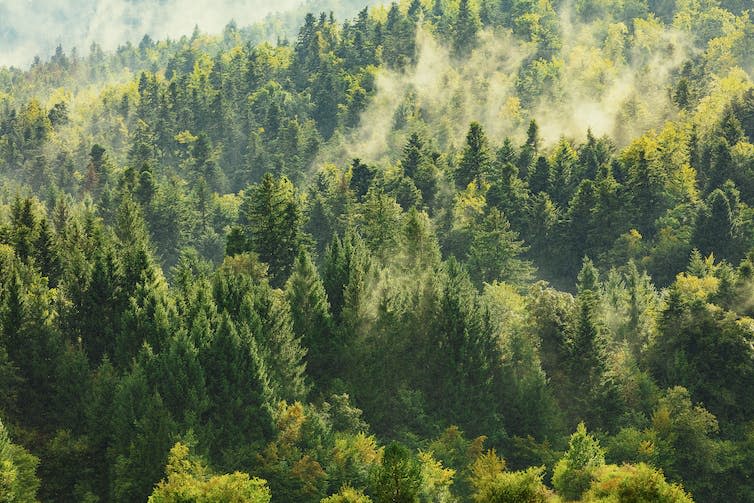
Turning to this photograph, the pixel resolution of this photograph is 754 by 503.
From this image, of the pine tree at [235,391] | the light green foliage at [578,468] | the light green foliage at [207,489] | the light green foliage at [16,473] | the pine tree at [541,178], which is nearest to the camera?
the light green foliage at [207,489]

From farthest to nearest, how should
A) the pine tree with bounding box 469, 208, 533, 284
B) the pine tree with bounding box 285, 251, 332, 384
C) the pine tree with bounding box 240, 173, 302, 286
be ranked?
1. the pine tree with bounding box 469, 208, 533, 284
2. the pine tree with bounding box 240, 173, 302, 286
3. the pine tree with bounding box 285, 251, 332, 384

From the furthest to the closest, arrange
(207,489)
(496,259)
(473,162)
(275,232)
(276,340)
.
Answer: (473,162) → (496,259) → (275,232) → (276,340) → (207,489)

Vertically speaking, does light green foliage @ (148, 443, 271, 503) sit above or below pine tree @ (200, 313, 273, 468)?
below

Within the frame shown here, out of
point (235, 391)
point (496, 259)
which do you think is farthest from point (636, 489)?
point (496, 259)

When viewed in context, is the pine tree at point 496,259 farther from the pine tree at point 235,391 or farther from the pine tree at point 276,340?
the pine tree at point 235,391

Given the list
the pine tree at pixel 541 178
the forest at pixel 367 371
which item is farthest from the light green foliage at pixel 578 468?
the pine tree at pixel 541 178

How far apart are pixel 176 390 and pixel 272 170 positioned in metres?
126

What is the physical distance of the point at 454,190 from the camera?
456 feet

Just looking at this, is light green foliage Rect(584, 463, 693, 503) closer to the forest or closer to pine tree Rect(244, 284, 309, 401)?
the forest

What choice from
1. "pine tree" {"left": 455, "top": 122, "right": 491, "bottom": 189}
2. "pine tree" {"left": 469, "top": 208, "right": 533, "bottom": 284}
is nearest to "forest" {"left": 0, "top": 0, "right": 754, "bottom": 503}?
"pine tree" {"left": 469, "top": 208, "right": 533, "bottom": 284}

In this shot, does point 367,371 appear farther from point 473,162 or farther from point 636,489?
point 473,162

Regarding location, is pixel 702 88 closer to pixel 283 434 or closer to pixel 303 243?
pixel 303 243

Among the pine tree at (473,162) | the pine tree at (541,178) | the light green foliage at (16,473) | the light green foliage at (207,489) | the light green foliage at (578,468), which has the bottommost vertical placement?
the light green foliage at (578,468)

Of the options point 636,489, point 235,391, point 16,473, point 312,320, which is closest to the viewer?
point 636,489
